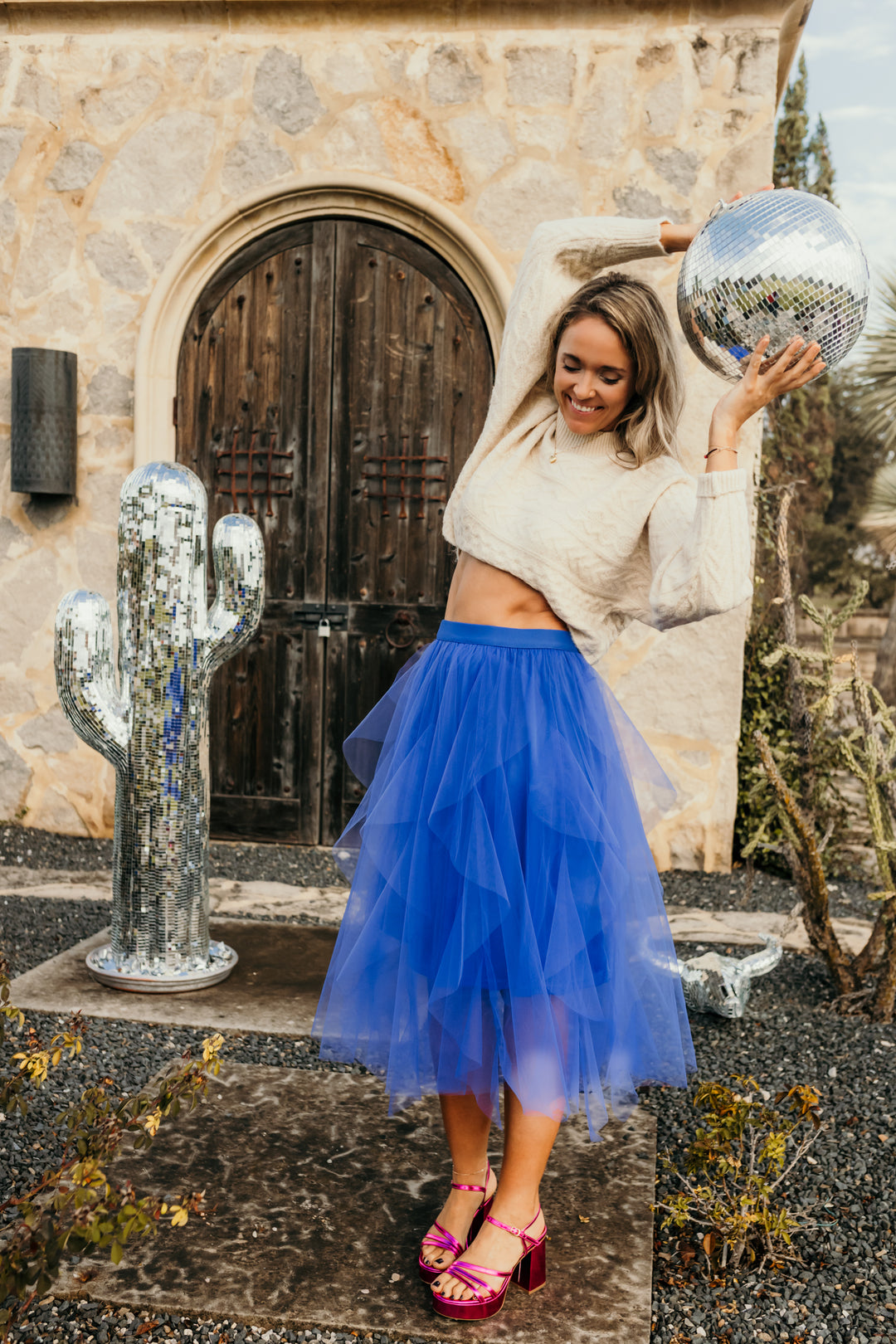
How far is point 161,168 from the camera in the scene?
4520mm

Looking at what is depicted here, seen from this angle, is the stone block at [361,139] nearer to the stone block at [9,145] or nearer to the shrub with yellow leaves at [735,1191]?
the stone block at [9,145]

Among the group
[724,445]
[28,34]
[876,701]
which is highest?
[28,34]

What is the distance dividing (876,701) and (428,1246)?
6.35ft

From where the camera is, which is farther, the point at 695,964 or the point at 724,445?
the point at 695,964

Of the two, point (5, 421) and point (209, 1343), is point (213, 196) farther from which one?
point (209, 1343)

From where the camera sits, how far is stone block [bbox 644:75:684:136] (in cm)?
426

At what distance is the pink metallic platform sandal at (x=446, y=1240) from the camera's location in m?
1.68

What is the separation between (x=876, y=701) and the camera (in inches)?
117

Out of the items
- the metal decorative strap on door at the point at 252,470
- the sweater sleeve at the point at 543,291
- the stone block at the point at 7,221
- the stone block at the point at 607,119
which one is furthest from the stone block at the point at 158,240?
the sweater sleeve at the point at 543,291

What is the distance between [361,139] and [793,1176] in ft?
13.2

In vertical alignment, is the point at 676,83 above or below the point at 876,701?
above

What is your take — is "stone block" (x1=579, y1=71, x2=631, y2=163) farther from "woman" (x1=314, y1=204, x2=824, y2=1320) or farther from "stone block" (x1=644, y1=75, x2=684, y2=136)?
"woman" (x1=314, y1=204, x2=824, y2=1320)

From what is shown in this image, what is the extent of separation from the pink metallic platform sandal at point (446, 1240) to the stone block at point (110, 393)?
369 centimetres

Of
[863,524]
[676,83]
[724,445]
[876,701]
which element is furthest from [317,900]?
[863,524]
